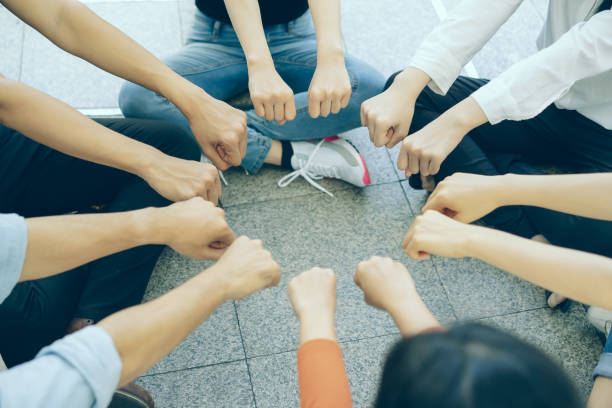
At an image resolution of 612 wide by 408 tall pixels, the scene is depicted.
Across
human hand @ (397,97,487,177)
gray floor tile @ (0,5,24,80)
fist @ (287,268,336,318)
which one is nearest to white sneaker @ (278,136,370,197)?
human hand @ (397,97,487,177)

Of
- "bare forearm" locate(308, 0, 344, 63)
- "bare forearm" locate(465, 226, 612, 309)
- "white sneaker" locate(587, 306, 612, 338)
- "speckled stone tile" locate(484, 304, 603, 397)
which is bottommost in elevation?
"speckled stone tile" locate(484, 304, 603, 397)

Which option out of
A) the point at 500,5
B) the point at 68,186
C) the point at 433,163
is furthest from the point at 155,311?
the point at 500,5

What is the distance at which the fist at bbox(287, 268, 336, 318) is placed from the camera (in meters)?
0.83

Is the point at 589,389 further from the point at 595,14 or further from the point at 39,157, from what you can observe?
the point at 39,157

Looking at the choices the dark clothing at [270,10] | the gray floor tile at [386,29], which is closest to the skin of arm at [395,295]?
the dark clothing at [270,10]

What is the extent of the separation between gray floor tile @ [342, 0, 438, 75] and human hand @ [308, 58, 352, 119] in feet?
1.58

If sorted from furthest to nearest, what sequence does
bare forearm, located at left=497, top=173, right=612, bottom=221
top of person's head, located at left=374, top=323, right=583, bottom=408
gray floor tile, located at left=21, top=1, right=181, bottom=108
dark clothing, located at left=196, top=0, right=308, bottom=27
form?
gray floor tile, located at left=21, top=1, right=181, bottom=108 < dark clothing, located at left=196, top=0, right=308, bottom=27 < bare forearm, located at left=497, top=173, right=612, bottom=221 < top of person's head, located at left=374, top=323, right=583, bottom=408

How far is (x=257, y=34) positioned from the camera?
113 cm

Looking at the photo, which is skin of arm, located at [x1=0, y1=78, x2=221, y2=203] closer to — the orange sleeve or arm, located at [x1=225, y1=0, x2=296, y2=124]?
arm, located at [x1=225, y1=0, x2=296, y2=124]

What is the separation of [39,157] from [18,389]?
0.60 meters

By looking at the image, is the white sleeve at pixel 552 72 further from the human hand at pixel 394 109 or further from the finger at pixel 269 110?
the finger at pixel 269 110

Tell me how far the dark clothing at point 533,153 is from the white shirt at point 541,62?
5 cm

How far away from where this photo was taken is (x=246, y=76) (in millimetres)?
1321

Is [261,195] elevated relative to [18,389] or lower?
lower
